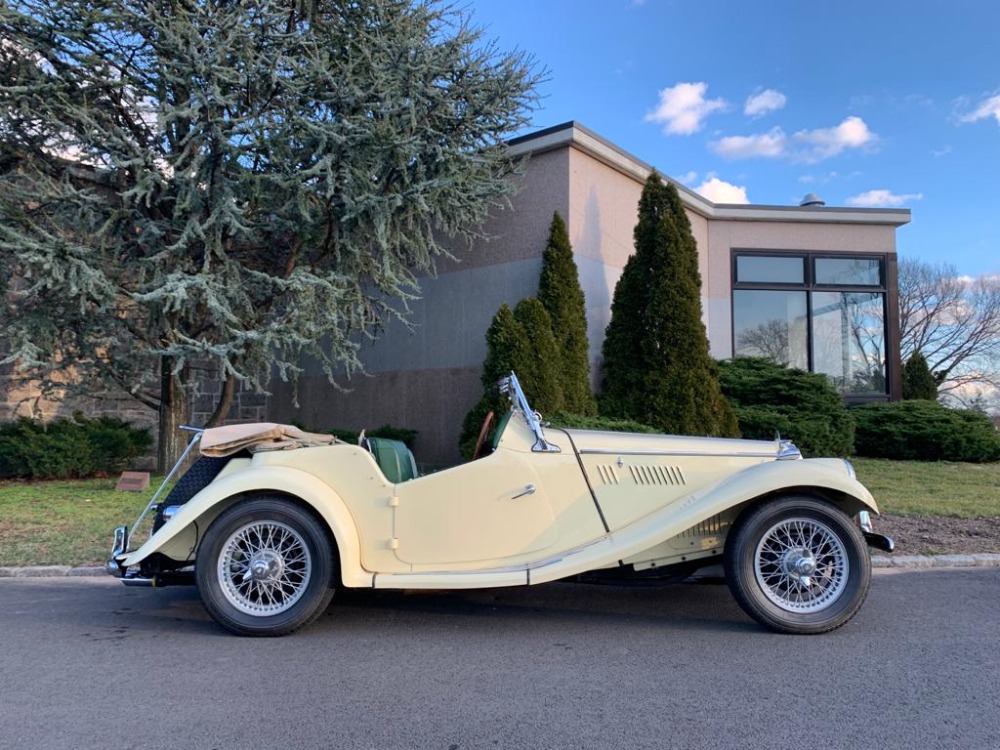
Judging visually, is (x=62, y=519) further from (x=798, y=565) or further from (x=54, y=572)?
(x=798, y=565)

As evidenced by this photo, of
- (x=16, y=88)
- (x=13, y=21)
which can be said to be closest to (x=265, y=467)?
(x=16, y=88)

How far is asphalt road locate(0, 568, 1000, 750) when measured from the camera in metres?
2.94

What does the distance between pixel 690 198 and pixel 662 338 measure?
173 inches

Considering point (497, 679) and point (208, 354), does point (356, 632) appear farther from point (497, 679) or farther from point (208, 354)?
point (208, 354)

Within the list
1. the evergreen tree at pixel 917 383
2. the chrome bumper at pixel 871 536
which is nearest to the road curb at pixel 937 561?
the chrome bumper at pixel 871 536

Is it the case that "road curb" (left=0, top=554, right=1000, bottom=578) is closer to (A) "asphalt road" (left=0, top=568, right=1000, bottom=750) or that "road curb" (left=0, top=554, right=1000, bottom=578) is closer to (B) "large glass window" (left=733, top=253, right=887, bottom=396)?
(A) "asphalt road" (left=0, top=568, right=1000, bottom=750)

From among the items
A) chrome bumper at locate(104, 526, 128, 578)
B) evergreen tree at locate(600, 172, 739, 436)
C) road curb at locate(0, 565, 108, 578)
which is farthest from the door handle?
evergreen tree at locate(600, 172, 739, 436)

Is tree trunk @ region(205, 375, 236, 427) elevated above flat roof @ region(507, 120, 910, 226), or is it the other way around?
flat roof @ region(507, 120, 910, 226)

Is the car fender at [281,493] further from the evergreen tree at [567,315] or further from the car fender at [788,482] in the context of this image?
the evergreen tree at [567,315]

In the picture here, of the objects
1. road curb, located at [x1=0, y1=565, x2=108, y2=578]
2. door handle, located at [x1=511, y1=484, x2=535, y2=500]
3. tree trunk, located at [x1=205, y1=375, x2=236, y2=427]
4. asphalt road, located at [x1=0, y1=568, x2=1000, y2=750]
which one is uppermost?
tree trunk, located at [x1=205, y1=375, x2=236, y2=427]

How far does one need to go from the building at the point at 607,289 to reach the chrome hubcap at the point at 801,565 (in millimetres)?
7491

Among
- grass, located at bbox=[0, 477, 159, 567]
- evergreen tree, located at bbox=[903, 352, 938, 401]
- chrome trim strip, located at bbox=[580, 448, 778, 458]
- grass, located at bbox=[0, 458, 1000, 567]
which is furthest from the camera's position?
evergreen tree, located at bbox=[903, 352, 938, 401]

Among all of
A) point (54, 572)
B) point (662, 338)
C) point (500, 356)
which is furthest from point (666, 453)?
point (662, 338)

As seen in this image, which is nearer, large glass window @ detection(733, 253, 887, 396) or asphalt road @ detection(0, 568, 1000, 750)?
asphalt road @ detection(0, 568, 1000, 750)
